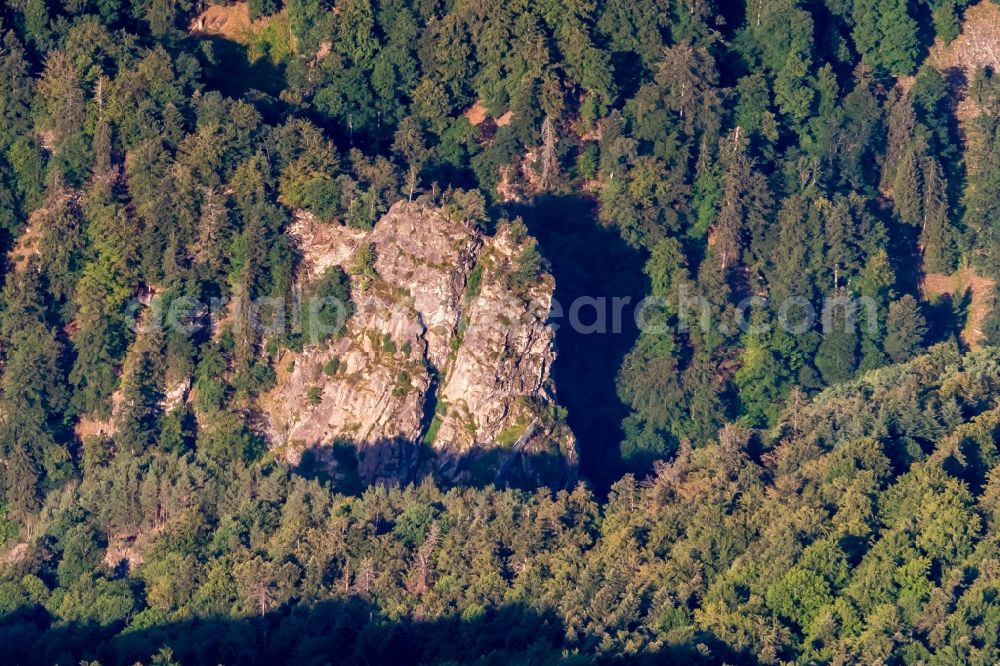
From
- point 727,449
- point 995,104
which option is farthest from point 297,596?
point 995,104

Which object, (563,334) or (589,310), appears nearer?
(563,334)

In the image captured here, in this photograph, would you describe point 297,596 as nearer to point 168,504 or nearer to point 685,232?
point 168,504

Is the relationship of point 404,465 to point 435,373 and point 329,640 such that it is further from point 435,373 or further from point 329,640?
point 329,640

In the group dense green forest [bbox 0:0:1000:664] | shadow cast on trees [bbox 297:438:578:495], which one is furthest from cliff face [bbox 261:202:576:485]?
dense green forest [bbox 0:0:1000:664]

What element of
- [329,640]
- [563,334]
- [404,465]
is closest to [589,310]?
[563,334]

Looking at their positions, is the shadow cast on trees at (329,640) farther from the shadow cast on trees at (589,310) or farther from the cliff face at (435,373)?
the shadow cast on trees at (589,310)
